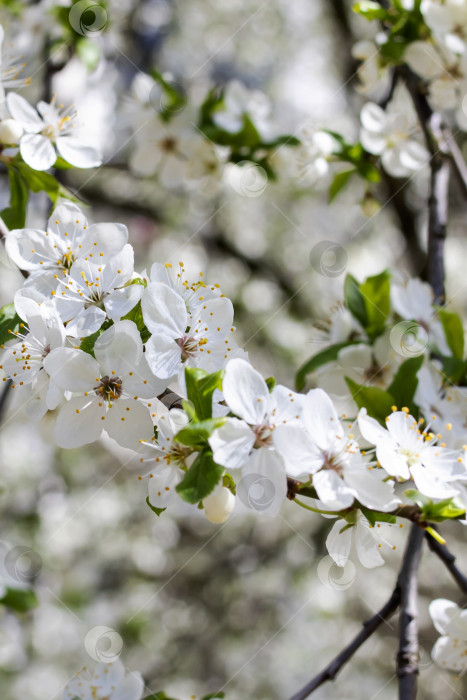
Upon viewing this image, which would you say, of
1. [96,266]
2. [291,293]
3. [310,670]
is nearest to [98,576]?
[310,670]

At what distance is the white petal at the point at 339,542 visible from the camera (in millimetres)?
802

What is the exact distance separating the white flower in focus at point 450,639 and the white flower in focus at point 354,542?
411mm

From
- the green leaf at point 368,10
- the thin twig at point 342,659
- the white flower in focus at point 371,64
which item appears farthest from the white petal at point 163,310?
the white flower in focus at point 371,64

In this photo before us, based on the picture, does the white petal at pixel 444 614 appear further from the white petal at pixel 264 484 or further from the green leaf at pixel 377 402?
the white petal at pixel 264 484

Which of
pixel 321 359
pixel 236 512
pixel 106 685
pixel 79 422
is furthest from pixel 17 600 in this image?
pixel 236 512

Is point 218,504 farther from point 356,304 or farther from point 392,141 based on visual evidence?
point 392,141

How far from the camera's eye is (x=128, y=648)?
3.55 meters

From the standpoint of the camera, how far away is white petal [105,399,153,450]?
2.63 feet

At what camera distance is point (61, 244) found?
0.94 meters

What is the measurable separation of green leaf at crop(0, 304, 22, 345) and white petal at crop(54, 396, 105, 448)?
0.13 metres

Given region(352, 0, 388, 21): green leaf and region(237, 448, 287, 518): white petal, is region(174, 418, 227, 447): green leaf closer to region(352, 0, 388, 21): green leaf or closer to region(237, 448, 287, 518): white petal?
region(237, 448, 287, 518): white petal

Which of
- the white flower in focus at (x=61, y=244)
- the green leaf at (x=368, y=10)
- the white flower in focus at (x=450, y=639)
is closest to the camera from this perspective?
the white flower in focus at (x=61, y=244)

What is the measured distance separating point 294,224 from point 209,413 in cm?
362

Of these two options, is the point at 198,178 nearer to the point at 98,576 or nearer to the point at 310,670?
the point at 98,576
